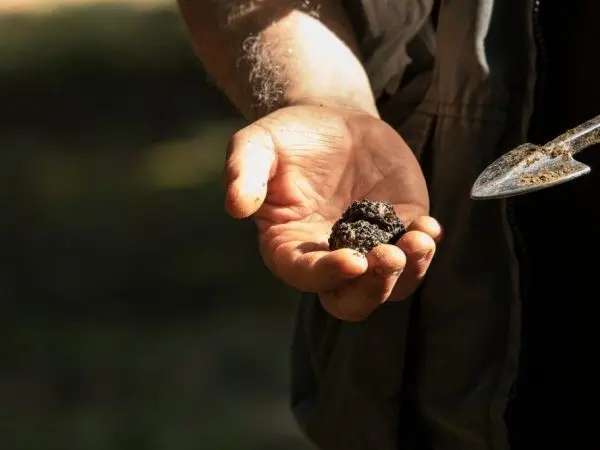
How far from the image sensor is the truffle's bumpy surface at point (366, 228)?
3.81 feet

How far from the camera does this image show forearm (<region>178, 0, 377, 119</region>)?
1.34 meters

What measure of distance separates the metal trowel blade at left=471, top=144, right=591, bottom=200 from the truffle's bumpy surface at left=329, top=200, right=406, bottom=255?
208 millimetres

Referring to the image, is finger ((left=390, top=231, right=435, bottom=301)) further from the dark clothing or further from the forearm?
the forearm

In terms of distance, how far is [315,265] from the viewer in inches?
40.0

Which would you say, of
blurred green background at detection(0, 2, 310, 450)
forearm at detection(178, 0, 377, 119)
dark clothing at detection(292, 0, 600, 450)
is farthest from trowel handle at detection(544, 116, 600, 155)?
blurred green background at detection(0, 2, 310, 450)

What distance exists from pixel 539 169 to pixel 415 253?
0.17 m

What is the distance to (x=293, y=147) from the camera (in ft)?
3.95

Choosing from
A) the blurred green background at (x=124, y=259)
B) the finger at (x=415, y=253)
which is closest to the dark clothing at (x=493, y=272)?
the finger at (x=415, y=253)

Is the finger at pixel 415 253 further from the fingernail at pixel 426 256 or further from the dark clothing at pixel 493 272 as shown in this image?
the dark clothing at pixel 493 272

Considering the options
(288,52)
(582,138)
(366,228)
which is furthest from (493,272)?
(288,52)

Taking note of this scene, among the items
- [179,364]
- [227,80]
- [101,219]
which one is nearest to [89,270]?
[101,219]

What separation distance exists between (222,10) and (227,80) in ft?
0.39

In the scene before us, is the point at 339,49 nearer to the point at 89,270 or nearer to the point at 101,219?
the point at 89,270

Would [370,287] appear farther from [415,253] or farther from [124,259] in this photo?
[124,259]
